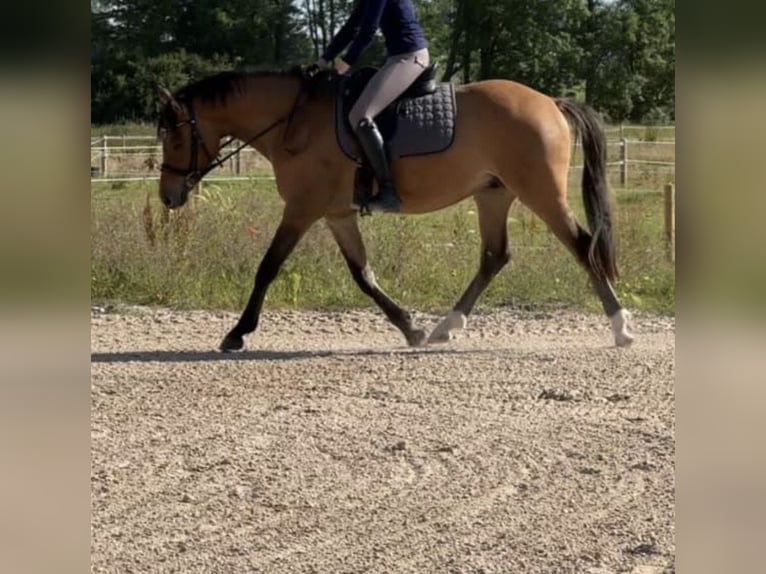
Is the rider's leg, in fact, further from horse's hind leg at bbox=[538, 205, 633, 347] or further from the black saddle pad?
horse's hind leg at bbox=[538, 205, 633, 347]

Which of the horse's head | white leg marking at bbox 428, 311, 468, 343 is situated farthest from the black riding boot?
the horse's head

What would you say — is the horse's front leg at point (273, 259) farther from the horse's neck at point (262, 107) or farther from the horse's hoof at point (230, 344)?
the horse's neck at point (262, 107)

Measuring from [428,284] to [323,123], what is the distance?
2967 millimetres

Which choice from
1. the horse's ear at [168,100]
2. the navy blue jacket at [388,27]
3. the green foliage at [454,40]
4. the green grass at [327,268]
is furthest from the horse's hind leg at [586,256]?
the green foliage at [454,40]

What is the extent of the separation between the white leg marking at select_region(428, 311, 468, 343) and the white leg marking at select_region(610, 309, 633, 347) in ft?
3.75

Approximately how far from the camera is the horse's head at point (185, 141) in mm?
8789

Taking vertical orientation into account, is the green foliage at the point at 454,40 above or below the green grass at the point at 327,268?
above

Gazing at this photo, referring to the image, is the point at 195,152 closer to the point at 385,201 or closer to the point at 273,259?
the point at 273,259

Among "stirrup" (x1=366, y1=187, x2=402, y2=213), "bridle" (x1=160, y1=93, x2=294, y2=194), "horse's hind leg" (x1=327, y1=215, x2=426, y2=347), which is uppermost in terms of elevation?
"bridle" (x1=160, y1=93, x2=294, y2=194)

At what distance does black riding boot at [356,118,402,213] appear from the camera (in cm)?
830

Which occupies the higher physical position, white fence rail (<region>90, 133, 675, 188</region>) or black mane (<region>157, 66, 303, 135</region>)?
white fence rail (<region>90, 133, 675, 188</region>)

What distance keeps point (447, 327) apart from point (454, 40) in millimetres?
34848
